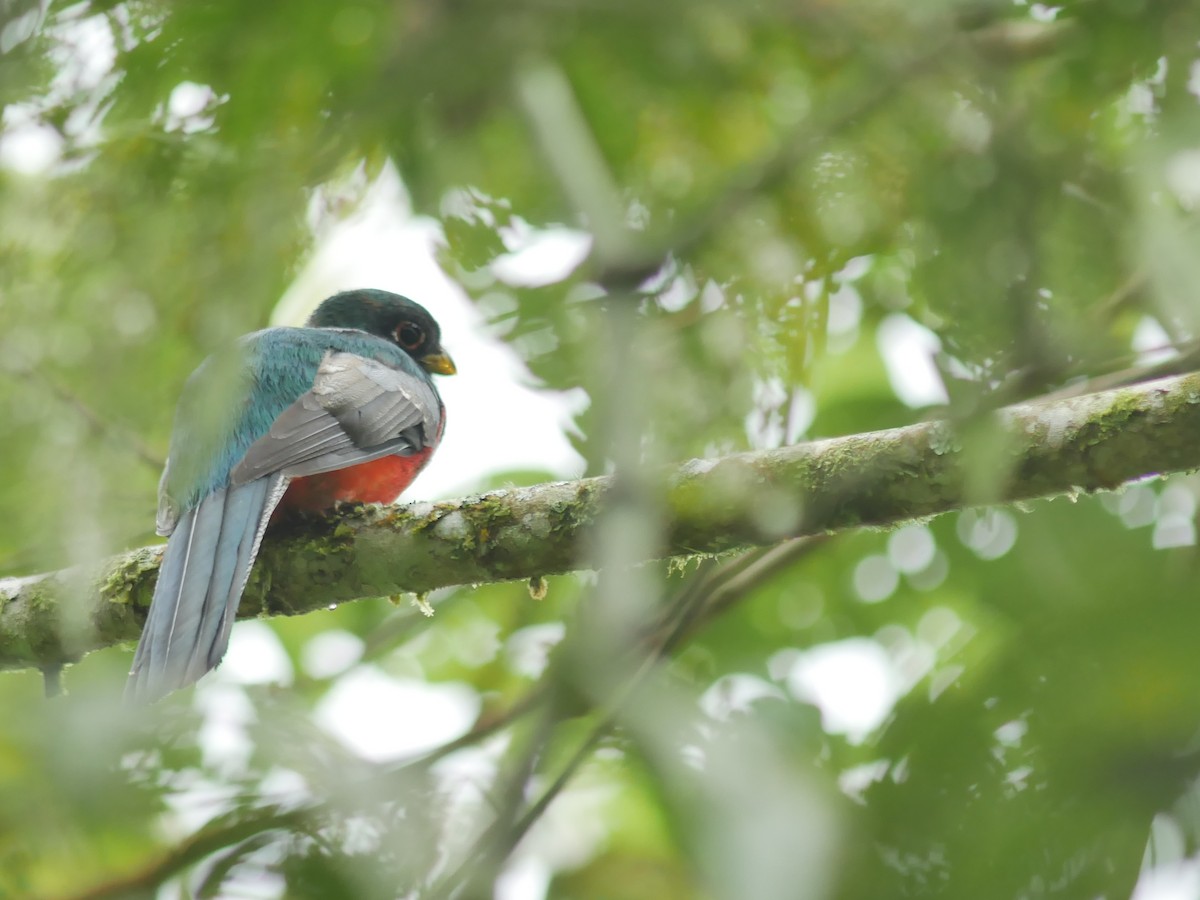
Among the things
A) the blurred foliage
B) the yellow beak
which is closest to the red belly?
the yellow beak

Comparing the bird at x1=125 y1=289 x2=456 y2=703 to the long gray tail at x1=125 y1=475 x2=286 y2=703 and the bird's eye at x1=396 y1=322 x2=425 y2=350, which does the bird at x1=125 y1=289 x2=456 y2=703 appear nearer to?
the long gray tail at x1=125 y1=475 x2=286 y2=703

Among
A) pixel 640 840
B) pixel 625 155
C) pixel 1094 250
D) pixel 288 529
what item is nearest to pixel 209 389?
pixel 1094 250

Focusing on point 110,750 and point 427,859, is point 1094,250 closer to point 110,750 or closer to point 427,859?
point 427,859

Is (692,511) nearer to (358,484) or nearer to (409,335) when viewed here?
(358,484)

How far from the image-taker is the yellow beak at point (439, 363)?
20.7ft

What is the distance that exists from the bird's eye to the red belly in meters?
1.49

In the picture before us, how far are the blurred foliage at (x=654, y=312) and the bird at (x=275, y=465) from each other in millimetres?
1194

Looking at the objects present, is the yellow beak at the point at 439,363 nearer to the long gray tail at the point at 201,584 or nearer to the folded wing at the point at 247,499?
the folded wing at the point at 247,499

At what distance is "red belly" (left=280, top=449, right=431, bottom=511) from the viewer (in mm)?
4156

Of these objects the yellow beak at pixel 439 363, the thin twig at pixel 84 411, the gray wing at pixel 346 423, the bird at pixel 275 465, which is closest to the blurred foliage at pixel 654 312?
the thin twig at pixel 84 411

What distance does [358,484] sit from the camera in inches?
172

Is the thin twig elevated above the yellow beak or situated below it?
above

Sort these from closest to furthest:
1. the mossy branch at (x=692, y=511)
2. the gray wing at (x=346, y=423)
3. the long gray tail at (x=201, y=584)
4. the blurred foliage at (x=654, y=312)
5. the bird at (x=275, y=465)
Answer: the blurred foliage at (x=654, y=312) → the mossy branch at (x=692, y=511) → the long gray tail at (x=201, y=584) → the bird at (x=275, y=465) → the gray wing at (x=346, y=423)

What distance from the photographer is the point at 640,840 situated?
4.12 metres
